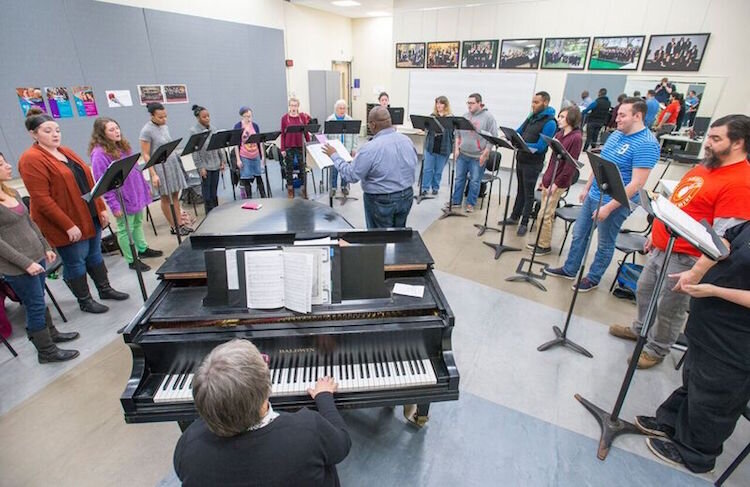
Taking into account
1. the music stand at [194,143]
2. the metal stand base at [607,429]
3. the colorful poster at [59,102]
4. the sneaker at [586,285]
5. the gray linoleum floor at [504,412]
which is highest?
the colorful poster at [59,102]

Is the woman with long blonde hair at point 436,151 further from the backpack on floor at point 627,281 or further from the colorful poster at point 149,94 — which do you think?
the colorful poster at point 149,94

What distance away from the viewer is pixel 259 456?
42.3 inches

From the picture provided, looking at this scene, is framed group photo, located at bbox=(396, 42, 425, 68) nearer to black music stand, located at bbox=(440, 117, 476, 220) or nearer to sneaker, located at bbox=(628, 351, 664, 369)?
black music stand, located at bbox=(440, 117, 476, 220)

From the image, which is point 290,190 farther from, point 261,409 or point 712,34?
point 712,34

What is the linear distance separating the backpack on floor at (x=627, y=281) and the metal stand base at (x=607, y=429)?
1.76m

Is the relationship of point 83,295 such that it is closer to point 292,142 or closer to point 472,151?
point 292,142

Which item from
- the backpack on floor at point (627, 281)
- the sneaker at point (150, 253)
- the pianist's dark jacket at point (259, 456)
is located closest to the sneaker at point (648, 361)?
the backpack on floor at point (627, 281)

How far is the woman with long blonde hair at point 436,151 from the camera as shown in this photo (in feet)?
19.9

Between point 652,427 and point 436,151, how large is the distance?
4987mm

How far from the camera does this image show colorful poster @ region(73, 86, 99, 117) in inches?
221

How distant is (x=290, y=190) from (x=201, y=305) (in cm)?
478

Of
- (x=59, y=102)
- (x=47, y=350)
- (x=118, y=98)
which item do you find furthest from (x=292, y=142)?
(x=47, y=350)

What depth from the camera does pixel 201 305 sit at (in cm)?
189

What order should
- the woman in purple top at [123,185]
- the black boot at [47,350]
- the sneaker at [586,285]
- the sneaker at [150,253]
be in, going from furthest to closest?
1. the sneaker at [150,253]
2. the sneaker at [586,285]
3. the woman in purple top at [123,185]
4. the black boot at [47,350]
